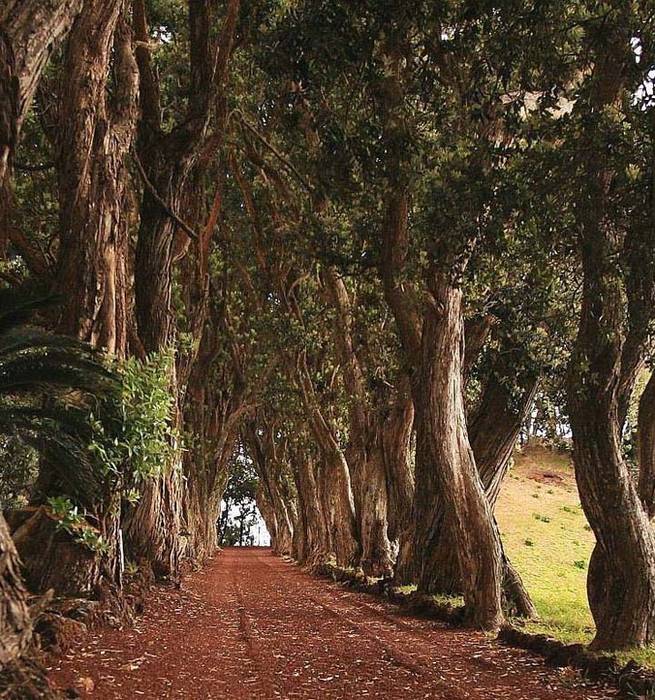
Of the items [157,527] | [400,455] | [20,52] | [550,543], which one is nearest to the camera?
[20,52]

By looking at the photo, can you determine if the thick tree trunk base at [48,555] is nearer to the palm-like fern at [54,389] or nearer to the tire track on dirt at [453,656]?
the palm-like fern at [54,389]

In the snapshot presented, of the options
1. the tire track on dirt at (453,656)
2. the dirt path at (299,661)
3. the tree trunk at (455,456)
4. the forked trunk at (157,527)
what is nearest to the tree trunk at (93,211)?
the dirt path at (299,661)

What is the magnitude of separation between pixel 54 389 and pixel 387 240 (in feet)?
17.7

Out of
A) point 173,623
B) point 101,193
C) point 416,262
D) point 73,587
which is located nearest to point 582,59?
point 416,262

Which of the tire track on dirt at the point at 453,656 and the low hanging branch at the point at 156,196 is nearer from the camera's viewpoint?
the tire track on dirt at the point at 453,656

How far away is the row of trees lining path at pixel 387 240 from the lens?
268 inches

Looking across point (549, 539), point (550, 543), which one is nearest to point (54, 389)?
point (550, 543)

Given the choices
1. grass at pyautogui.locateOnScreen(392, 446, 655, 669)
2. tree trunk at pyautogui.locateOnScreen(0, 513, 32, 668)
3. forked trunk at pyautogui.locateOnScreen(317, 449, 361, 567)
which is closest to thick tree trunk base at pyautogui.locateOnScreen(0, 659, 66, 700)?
tree trunk at pyautogui.locateOnScreen(0, 513, 32, 668)

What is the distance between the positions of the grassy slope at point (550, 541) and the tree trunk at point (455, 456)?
78 centimetres

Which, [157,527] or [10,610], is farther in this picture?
[157,527]

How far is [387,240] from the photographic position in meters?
11.4

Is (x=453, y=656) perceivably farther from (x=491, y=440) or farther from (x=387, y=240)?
(x=387, y=240)

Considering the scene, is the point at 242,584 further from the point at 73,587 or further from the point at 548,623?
the point at 73,587

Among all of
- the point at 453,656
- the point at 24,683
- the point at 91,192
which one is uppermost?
the point at 91,192
